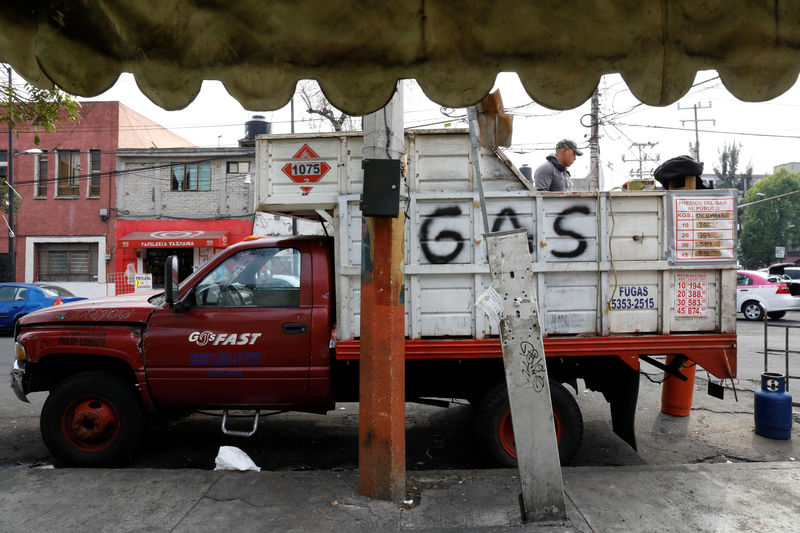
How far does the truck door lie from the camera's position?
15.2 feet

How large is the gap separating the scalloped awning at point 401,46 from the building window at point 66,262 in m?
22.0

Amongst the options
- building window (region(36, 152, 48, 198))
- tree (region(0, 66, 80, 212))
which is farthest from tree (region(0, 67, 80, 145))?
building window (region(36, 152, 48, 198))

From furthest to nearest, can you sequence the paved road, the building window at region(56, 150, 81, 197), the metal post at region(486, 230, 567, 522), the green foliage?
the green foliage → the building window at region(56, 150, 81, 197) → the paved road → the metal post at region(486, 230, 567, 522)

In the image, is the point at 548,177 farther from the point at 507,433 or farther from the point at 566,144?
the point at 507,433

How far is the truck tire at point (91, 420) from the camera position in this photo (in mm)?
4668

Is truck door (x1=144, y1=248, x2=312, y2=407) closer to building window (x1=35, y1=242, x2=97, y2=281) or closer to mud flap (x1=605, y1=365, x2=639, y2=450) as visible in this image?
mud flap (x1=605, y1=365, x2=639, y2=450)

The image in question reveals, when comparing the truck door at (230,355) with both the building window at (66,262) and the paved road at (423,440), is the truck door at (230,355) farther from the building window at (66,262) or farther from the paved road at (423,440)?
the building window at (66,262)

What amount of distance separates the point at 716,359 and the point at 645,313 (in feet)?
2.32

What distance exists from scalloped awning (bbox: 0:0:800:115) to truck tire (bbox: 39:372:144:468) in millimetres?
2799

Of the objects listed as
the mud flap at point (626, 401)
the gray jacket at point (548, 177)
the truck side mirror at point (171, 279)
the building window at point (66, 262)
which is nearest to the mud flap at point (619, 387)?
the mud flap at point (626, 401)

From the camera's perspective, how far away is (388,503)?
3854mm

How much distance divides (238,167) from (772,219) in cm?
5852

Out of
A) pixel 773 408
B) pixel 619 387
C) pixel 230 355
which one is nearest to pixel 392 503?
pixel 230 355

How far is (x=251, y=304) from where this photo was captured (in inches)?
188
